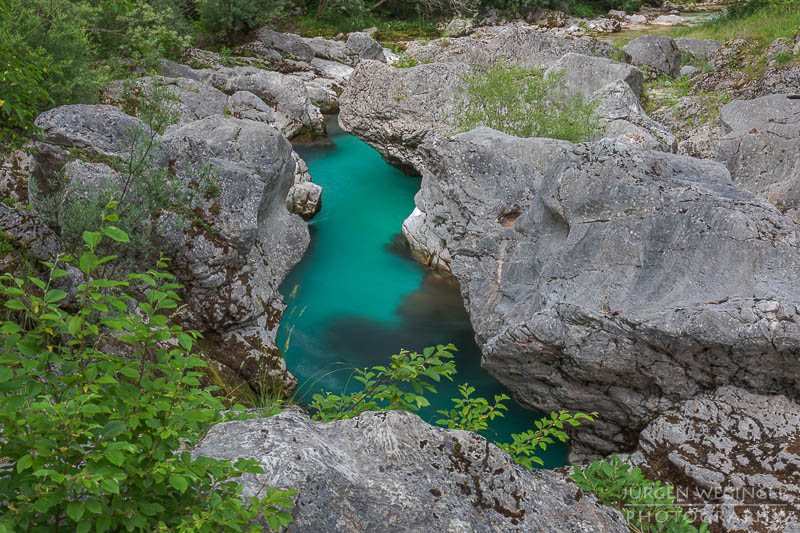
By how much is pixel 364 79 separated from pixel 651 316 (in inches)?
374

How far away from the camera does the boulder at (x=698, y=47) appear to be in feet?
52.4

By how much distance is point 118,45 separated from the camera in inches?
550

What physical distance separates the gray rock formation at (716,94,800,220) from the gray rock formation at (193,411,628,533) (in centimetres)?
568

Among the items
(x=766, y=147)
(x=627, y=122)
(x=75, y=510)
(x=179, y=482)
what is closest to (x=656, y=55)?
(x=627, y=122)

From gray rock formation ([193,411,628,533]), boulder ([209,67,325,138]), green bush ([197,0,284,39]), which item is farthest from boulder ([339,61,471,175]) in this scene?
gray rock formation ([193,411,628,533])

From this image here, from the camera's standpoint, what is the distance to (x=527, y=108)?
403 inches

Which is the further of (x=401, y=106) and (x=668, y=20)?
(x=668, y=20)

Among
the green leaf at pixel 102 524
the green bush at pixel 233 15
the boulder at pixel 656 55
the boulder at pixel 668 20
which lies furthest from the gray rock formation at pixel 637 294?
the boulder at pixel 668 20

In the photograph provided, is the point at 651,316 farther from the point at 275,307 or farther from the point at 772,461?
the point at 275,307

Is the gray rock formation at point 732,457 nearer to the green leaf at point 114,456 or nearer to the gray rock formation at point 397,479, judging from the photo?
the gray rock formation at point 397,479

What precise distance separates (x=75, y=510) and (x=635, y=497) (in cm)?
344

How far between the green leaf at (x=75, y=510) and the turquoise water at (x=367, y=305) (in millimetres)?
4150

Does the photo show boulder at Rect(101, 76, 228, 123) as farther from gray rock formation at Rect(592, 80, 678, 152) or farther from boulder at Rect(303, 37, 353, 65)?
boulder at Rect(303, 37, 353, 65)

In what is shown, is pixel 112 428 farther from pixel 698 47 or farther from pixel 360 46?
pixel 360 46
